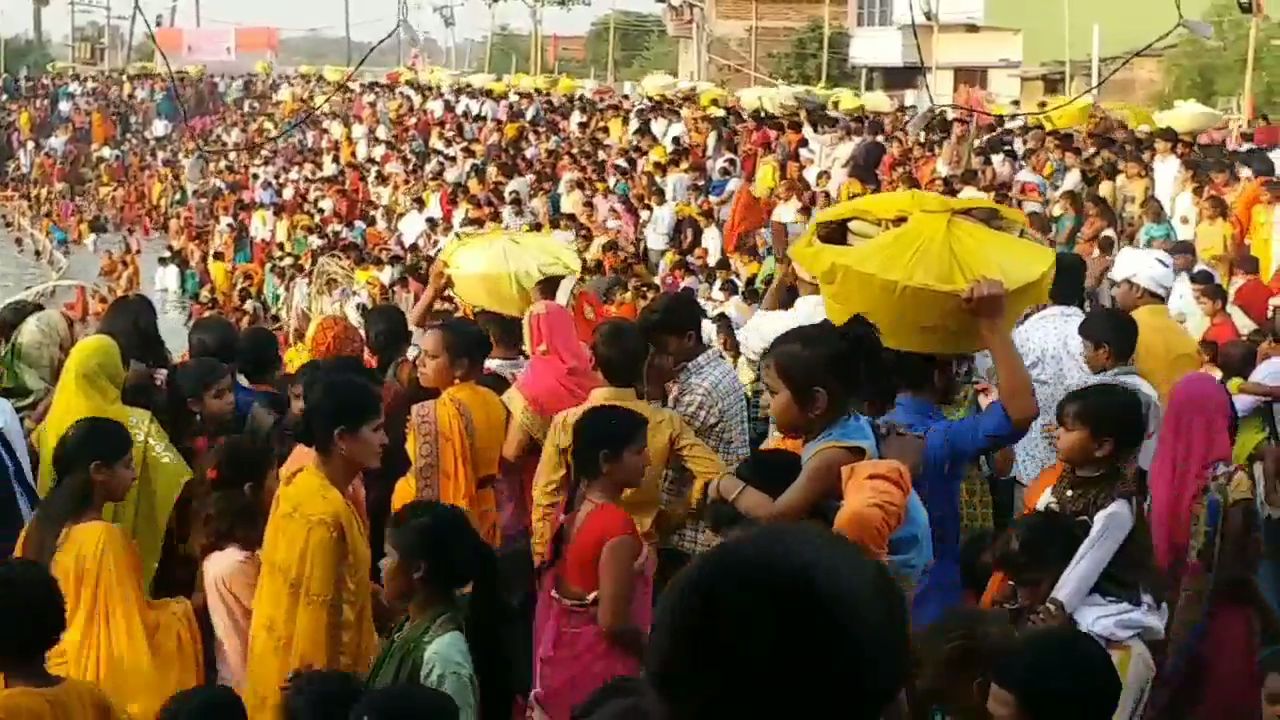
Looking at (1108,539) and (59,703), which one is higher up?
(1108,539)

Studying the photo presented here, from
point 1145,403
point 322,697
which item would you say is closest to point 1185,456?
point 1145,403

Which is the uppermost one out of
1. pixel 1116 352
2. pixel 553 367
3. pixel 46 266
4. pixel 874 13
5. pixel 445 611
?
pixel 874 13

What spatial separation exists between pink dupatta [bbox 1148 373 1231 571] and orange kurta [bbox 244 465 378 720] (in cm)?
235

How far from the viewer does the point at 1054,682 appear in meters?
2.93

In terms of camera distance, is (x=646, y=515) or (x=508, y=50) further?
(x=508, y=50)

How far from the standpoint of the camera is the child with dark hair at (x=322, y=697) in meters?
3.67

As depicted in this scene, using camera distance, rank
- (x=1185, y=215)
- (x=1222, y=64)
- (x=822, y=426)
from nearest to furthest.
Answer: (x=822, y=426) < (x=1185, y=215) < (x=1222, y=64)

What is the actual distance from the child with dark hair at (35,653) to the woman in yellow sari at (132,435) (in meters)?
1.45

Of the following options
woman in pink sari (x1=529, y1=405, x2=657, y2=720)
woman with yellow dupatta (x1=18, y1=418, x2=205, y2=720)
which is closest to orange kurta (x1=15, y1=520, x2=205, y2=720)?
woman with yellow dupatta (x1=18, y1=418, x2=205, y2=720)

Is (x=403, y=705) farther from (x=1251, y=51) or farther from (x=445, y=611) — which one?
(x=1251, y=51)

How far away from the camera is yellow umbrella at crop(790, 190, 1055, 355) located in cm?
409

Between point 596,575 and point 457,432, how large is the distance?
125 centimetres

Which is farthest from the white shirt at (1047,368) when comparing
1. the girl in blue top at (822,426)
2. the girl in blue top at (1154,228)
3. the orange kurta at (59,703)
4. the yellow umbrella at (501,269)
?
the girl in blue top at (1154,228)

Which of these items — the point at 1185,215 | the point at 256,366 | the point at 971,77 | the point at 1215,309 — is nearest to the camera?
the point at 256,366
